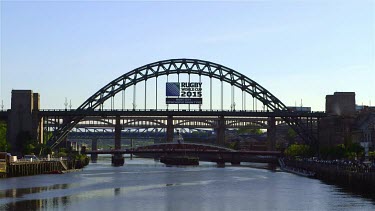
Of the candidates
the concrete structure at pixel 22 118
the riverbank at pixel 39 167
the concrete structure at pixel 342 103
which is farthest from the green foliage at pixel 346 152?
the concrete structure at pixel 22 118

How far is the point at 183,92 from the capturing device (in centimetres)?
16988

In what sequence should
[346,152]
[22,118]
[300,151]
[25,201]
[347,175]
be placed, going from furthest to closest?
[300,151]
[22,118]
[346,152]
[347,175]
[25,201]

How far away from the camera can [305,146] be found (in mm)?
174375

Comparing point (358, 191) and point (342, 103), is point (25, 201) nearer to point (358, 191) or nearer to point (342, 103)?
point (358, 191)

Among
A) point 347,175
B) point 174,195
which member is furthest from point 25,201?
point 347,175

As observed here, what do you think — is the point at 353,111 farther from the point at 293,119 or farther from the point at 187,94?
the point at 187,94

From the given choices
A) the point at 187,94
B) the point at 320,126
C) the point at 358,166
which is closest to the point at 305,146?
the point at 320,126

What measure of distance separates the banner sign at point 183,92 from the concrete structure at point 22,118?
2944 centimetres

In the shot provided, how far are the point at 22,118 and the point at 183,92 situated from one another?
117 ft

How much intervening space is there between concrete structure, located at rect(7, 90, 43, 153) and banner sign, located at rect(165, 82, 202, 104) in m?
29.4

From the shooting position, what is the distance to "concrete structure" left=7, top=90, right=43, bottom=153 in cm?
16050

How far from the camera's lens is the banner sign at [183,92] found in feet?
557

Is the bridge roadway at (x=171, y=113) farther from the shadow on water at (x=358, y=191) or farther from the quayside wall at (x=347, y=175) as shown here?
the shadow on water at (x=358, y=191)

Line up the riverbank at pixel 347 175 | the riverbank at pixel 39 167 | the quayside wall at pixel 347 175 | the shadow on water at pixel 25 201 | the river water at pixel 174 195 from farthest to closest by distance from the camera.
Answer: the riverbank at pixel 39 167 < the quayside wall at pixel 347 175 < the riverbank at pixel 347 175 < the river water at pixel 174 195 < the shadow on water at pixel 25 201
